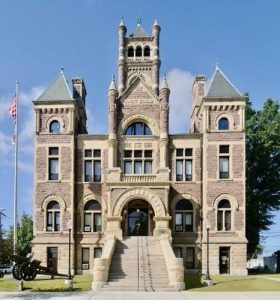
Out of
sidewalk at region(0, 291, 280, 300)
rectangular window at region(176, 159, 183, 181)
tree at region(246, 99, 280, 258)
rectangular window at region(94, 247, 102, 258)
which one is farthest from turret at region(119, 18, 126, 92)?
sidewalk at region(0, 291, 280, 300)

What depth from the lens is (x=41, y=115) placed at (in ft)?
150

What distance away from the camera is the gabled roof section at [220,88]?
45406mm

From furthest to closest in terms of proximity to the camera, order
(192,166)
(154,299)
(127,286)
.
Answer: (192,166), (127,286), (154,299)

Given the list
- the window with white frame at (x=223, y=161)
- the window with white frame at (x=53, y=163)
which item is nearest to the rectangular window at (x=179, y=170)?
the window with white frame at (x=223, y=161)

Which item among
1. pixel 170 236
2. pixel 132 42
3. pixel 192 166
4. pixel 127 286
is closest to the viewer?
pixel 127 286

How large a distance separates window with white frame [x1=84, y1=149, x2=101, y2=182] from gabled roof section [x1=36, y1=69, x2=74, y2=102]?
5.38 metres

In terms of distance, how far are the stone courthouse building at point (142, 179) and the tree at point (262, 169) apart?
8105 millimetres

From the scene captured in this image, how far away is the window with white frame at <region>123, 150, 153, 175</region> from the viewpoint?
150 feet

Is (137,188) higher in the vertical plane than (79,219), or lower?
higher

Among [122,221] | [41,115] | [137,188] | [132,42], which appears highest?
[132,42]

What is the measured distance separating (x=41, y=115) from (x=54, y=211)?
8.80m

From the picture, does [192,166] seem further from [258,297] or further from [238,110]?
[258,297]

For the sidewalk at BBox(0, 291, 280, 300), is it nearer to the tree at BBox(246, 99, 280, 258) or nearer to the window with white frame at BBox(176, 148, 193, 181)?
the window with white frame at BBox(176, 148, 193, 181)

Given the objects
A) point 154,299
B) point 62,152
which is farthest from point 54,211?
point 154,299
